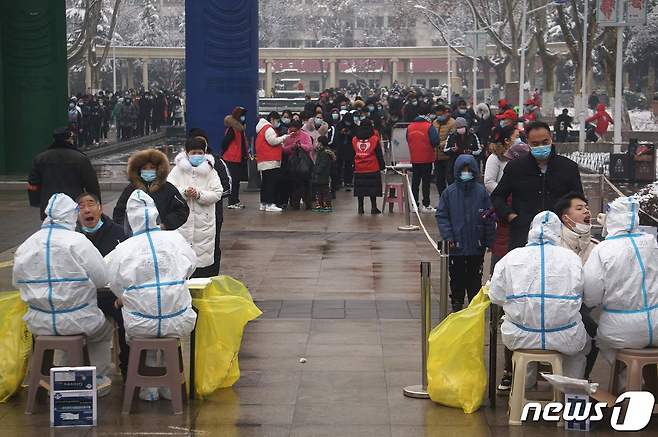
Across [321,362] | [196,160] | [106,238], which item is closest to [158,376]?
[106,238]

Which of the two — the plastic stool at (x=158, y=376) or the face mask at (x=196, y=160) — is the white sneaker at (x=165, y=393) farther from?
the face mask at (x=196, y=160)

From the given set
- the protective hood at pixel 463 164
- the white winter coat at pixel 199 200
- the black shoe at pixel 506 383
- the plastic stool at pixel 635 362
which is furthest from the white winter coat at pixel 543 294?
the white winter coat at pixel 199 200

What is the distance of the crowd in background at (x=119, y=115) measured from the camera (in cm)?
4381

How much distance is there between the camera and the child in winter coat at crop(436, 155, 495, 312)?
12.6 metres

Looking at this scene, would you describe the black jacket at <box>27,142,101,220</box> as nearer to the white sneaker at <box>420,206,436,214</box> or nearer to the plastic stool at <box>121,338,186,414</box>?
the plastic stool at <box>121,338,186,414</box>

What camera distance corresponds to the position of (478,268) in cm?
1284

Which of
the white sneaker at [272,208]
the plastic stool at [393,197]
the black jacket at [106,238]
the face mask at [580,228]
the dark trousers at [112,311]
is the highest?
the face mask at [580,228]

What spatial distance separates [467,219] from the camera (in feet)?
41.3

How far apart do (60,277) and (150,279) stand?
0.64 meters

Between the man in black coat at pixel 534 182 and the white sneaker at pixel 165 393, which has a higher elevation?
the man in black coat at pixel 534 182

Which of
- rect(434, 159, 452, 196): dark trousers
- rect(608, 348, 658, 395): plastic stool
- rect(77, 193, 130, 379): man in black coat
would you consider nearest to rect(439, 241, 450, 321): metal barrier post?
rect(608, 348, 658, 395): plastic stool

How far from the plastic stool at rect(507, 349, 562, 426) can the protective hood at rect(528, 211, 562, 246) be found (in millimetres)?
701

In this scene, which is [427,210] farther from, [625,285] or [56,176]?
[625,285]

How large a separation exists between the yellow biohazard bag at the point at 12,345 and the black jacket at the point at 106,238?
0.75 metres
